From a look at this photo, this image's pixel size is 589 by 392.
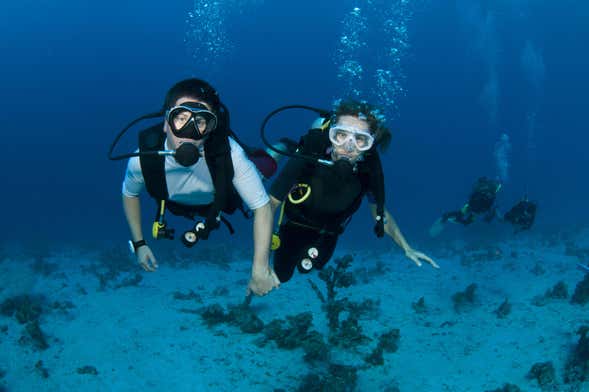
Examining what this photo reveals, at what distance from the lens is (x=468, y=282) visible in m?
13.6

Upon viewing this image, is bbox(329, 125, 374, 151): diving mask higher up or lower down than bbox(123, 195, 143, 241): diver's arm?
higher up

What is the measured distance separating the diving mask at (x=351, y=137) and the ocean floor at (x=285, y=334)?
4235mm

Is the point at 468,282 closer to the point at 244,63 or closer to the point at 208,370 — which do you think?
the point at 208,370

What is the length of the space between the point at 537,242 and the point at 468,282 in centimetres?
943

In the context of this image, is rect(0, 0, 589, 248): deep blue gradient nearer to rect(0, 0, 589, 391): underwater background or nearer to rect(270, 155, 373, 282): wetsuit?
rect(0, 0, 589, 391): underwater background

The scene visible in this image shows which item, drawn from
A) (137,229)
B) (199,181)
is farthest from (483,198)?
(137,229)

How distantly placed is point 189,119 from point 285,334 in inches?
227


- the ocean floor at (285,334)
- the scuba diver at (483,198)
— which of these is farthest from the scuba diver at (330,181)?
the scuba diver at (483,198)

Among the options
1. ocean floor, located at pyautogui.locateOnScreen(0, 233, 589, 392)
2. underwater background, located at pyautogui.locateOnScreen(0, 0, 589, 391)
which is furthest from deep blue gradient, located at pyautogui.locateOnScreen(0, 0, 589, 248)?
ocean floor, located at pyautogui.locateOnScreen(0, 233, 589, 392)

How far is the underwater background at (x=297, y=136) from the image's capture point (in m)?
9.13

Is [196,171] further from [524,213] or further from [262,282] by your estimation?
[524,213]

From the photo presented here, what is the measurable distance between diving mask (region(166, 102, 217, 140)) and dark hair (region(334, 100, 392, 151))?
5.12 ft

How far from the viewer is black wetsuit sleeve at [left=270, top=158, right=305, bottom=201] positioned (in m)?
5.06

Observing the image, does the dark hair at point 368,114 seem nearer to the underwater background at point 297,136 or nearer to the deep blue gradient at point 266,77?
the underwater background at point 297,136
